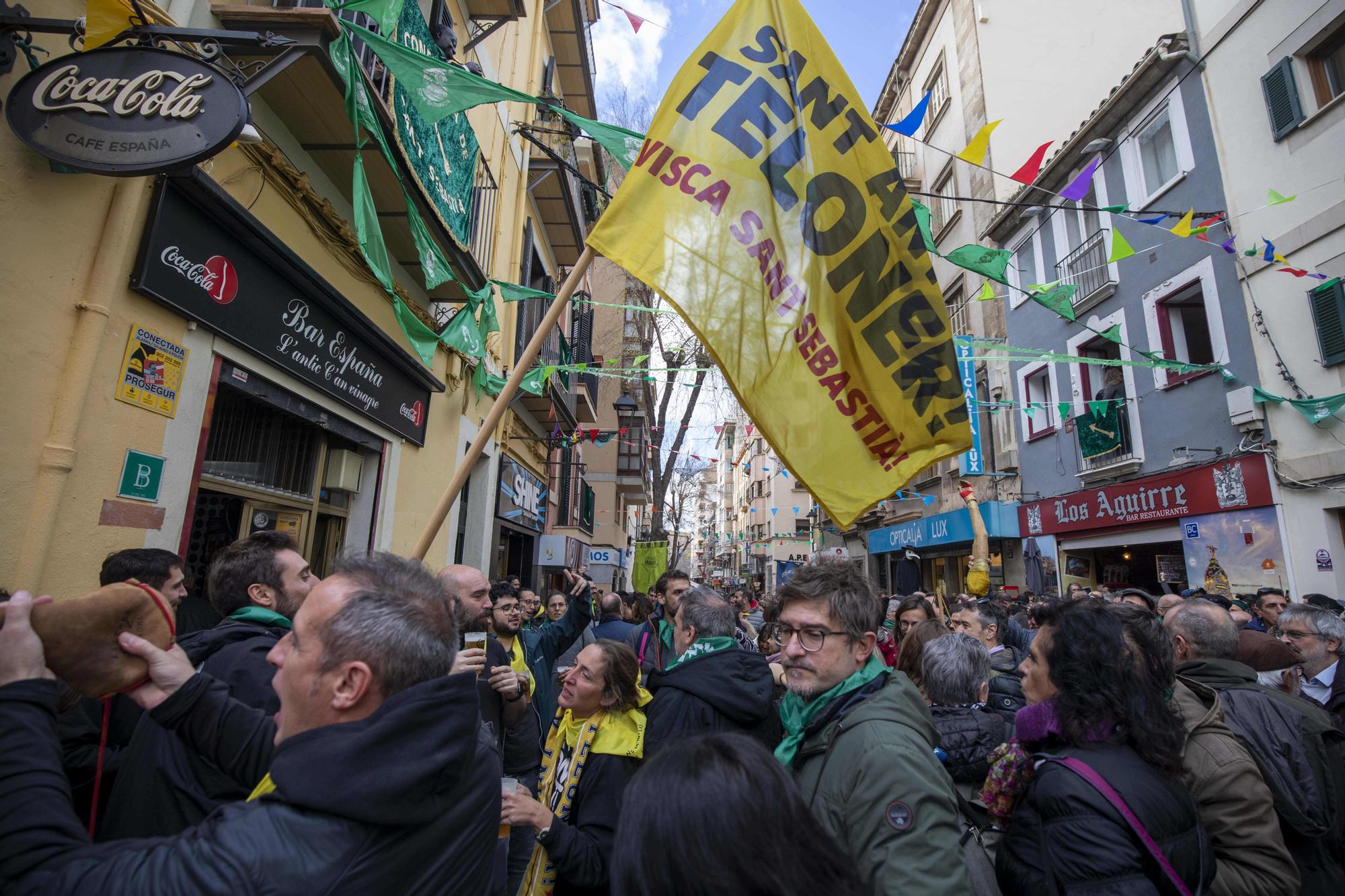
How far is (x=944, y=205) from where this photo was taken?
20.0m

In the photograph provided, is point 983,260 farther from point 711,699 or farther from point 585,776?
point 585,776

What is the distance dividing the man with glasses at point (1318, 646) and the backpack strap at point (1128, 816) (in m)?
3.09

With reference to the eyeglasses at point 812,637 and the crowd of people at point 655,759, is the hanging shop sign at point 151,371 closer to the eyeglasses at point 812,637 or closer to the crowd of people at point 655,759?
the crowd of people at point 655,759

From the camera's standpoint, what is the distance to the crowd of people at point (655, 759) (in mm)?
1149

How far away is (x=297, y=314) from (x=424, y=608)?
14.8 feet

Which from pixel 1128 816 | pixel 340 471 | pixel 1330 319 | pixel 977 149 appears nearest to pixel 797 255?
pixel 1128 816

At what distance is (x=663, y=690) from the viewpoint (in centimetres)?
284

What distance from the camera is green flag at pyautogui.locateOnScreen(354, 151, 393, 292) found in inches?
173

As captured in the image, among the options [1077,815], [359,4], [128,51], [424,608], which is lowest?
[1077,815]

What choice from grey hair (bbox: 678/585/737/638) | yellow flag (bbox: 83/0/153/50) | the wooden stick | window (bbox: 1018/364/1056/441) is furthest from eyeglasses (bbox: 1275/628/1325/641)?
window (bbox: 1018/364/1056/441)

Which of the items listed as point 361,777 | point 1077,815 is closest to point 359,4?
point 361,777

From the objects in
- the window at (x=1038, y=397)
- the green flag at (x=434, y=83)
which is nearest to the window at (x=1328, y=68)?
the window at (x=1038, y=397)

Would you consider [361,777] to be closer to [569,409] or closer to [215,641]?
Result: [215,641]

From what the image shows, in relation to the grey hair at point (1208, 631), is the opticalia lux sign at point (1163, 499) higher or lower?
higher
